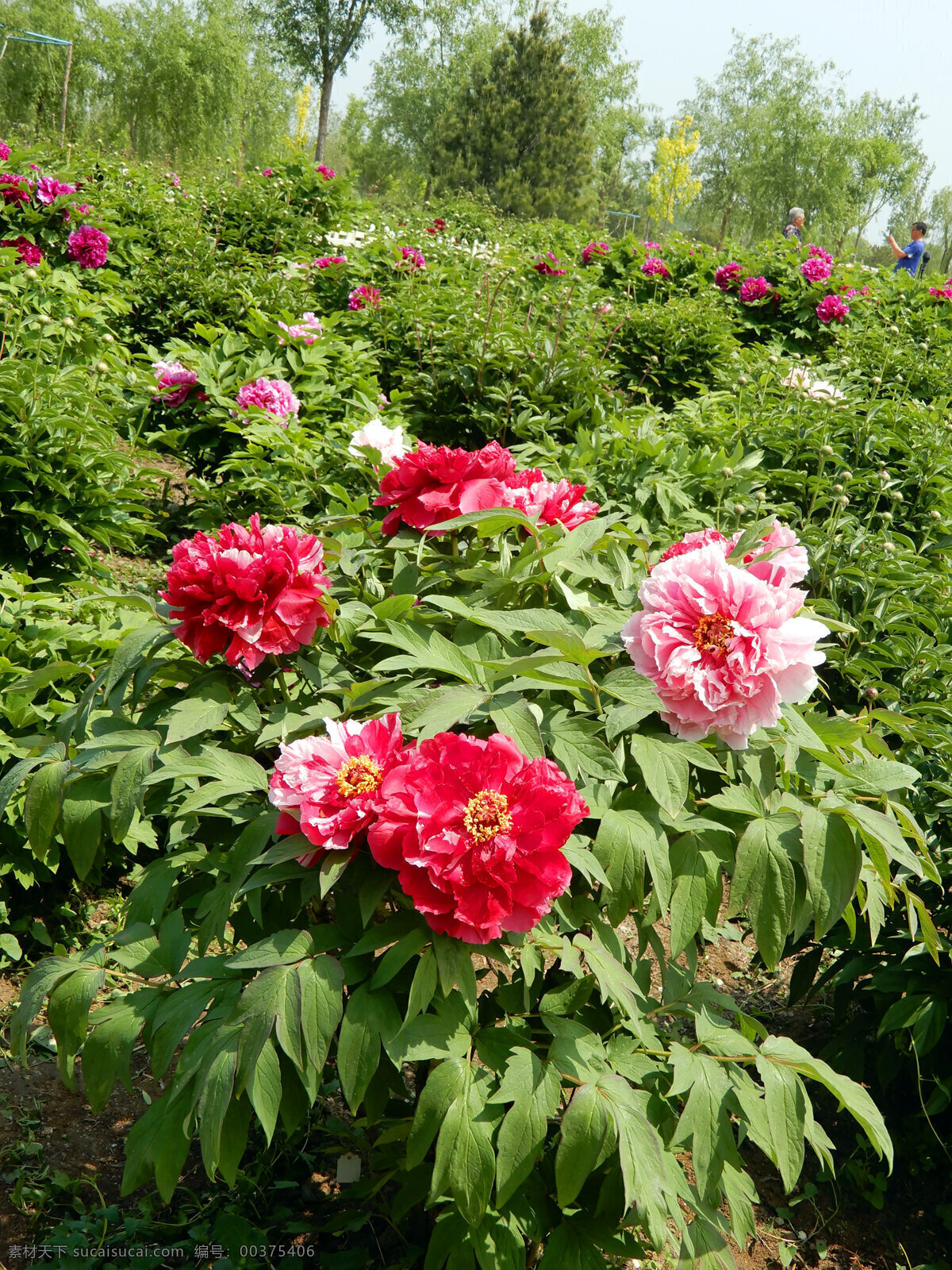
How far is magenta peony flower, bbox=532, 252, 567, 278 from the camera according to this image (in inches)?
306

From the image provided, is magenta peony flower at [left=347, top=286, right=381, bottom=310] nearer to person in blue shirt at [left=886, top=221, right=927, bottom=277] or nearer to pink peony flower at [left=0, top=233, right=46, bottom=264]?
pink peony flower at [left=0, top=233, right=46, bottom=264]

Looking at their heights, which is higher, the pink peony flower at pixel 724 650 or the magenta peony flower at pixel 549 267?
the magenta peony flower at pixel 549 267

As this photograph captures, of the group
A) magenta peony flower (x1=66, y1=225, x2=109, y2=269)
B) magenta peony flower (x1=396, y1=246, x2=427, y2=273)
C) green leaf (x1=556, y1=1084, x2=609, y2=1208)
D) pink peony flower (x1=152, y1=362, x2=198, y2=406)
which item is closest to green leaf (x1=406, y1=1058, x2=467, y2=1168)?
green leaf (x1=556, y1=1084, x2=609, y2=1208)

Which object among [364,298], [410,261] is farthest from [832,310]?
[364,298]

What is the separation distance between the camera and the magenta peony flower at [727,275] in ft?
27.8

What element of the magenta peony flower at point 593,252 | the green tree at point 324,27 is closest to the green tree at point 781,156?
the green tree at point 324,27

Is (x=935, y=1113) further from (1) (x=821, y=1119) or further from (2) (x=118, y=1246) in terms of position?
(2) (x=118, y=1246)

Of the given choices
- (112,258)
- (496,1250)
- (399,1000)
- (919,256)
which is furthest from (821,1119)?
(919,256)

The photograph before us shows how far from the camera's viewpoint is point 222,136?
28.9 m

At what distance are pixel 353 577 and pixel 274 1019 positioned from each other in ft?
2.72

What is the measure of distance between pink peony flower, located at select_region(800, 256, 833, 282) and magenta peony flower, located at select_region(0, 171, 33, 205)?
5969mm

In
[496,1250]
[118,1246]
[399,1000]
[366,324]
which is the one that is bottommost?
[118,1246]

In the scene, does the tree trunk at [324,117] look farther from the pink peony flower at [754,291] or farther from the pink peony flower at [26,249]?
the pink peony flower at [26,249]

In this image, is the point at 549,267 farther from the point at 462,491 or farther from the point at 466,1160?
the point at 466,1160
